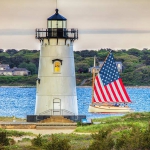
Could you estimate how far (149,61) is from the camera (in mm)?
154125

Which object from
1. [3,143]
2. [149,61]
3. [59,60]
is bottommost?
[3,143]

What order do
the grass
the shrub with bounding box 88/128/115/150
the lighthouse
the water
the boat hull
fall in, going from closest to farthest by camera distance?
the shrub with bounding box 88/128/115/150
the grass
the lighthouse
the boat hull
the water

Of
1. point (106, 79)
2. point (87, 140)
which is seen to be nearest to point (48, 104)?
point (87, 140)

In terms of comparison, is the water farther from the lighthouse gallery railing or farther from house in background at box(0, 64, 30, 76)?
the lighthouse gallery railing

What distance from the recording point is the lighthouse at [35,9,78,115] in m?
44.5

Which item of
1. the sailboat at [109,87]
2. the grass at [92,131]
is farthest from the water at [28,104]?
the grass at [92,131]

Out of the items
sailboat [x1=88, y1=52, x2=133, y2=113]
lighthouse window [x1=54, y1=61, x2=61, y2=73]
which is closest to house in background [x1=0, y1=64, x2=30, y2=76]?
sailboat [x1=88, y1=52, x2=133, y2=113]

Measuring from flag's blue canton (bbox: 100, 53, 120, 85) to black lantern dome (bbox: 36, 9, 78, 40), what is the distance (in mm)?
14344

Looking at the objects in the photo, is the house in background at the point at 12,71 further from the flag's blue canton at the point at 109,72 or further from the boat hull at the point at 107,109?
the flag's blue canton at the point at 109,72

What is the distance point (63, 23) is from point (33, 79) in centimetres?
8920

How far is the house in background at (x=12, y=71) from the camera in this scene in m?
139

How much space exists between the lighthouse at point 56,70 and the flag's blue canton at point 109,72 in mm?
14315

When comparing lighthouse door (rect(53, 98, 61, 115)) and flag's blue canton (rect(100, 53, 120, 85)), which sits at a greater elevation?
Result: flag's blue canton (rect(100, 53, 120, 85))

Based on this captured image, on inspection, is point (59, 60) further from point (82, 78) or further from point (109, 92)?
point (82, 78)
